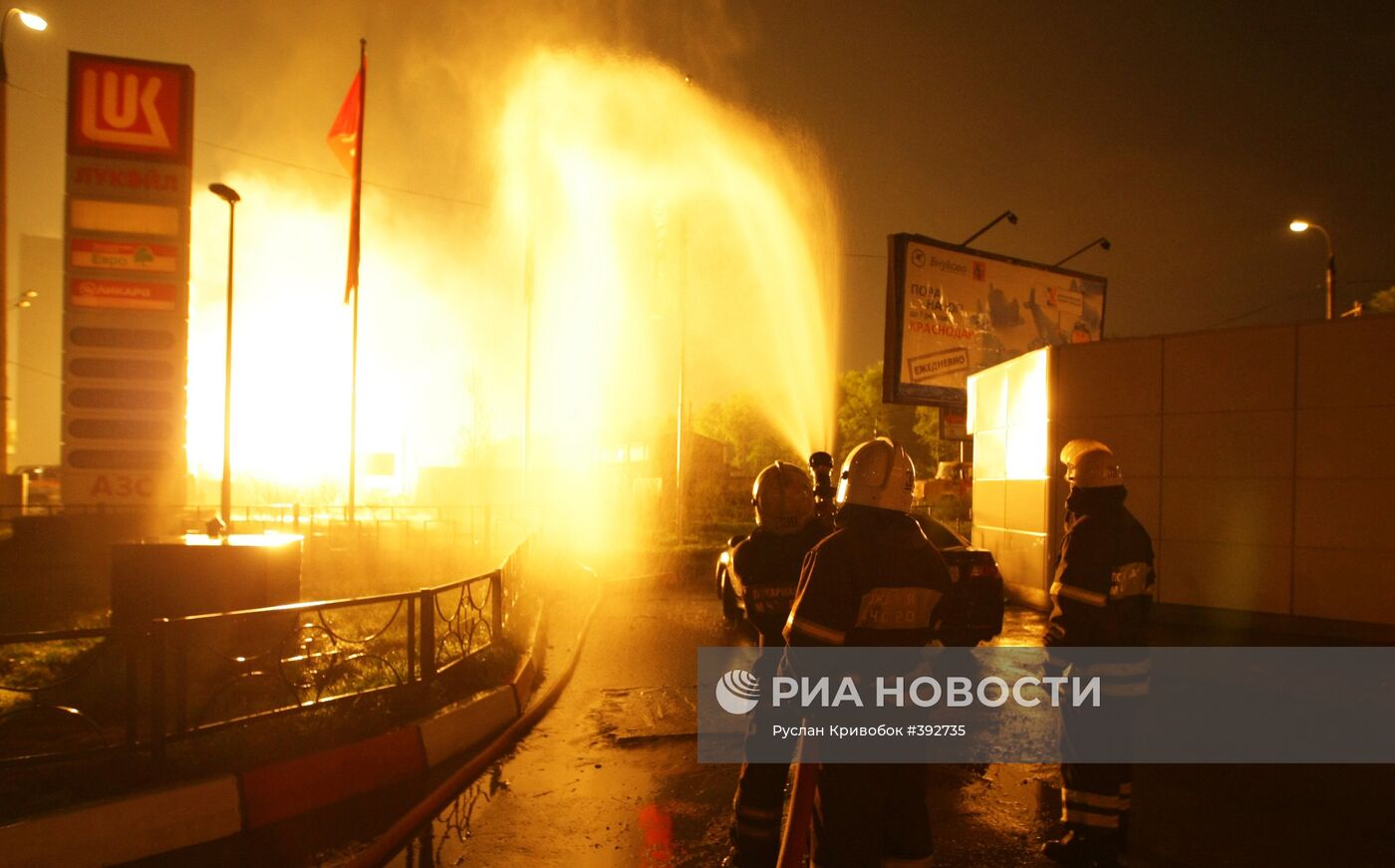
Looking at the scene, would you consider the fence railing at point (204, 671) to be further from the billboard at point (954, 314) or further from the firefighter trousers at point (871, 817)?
the billboard at point (954, 314)

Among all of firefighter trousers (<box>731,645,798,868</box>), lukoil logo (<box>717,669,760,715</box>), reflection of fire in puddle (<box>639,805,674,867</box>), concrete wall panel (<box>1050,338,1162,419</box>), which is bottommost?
lukoil logo (<box>717,669,760,715</box>)

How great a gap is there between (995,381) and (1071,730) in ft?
37.2

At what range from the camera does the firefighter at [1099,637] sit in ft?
14.4

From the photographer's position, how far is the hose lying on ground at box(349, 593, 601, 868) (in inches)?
182

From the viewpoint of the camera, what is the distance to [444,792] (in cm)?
551

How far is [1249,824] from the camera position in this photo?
5.05 meters

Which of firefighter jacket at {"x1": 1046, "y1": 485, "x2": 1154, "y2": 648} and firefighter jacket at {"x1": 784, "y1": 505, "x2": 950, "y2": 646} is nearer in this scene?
firefighter jacket at {"x1": 784, "y1": 505, "x2": 950, "y2": 646}

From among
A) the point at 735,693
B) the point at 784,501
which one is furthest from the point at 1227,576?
the point at 784,501

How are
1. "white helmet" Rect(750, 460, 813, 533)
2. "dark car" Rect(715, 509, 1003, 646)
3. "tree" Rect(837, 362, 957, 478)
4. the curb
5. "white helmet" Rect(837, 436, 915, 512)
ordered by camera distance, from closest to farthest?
"white helmet" Rect(837, 436, 915, 512) → the curb → "white helmet" Rect(750, 460, 813, 533) → "dark car" Rect(715, 509, 1003, 646) → "tree" Rect(837, 362, 957, 478)

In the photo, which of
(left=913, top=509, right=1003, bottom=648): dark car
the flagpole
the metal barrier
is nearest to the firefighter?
(left=913, top=509, right=1003, bottom=648): dark car

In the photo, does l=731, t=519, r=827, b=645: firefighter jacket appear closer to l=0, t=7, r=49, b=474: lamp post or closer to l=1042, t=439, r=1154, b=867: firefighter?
l=1042, t=439, r=1154, b=867: firefighter

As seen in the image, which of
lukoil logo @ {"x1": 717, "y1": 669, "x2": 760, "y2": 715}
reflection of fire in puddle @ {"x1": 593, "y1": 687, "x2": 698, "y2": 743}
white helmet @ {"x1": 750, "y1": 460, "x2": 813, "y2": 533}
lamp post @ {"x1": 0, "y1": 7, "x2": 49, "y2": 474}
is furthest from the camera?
lamp post @ {"x1": 0, "y1": 7, "x2": 49, "y2": 474}

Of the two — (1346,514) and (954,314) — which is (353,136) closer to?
(954,314)

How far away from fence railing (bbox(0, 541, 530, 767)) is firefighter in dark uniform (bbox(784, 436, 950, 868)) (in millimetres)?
3723
